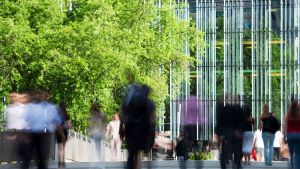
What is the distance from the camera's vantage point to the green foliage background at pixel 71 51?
193 feet

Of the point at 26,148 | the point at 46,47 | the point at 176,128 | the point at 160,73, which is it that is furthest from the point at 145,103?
the point at 176,128

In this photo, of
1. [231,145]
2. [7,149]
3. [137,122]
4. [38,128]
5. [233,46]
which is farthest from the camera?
[233,46]

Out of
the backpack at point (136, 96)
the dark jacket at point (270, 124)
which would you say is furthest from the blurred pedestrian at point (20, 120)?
the dark jacket at point (270, 124)

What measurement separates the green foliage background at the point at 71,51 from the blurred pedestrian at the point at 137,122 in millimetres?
35678

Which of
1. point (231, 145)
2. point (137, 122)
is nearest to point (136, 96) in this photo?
point (137, 122)

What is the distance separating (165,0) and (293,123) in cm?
4491

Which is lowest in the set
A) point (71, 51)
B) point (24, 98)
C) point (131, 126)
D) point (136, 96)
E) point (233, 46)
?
point (131, 126)

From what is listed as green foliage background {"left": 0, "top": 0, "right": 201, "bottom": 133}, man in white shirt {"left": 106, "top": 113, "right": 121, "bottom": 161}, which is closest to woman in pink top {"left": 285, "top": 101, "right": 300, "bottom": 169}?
man in white shirt {"left": 106, "top": 113, "right": 121, "bottom": 161}

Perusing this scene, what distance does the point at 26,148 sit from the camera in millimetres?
24328

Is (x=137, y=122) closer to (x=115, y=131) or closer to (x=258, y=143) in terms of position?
(x=115, y=131)

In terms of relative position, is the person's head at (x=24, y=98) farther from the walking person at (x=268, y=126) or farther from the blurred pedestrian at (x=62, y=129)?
the walking person at (x=268, y=126)

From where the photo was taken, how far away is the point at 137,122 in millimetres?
21828

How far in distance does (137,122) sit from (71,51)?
3813cm

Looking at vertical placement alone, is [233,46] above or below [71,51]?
above
